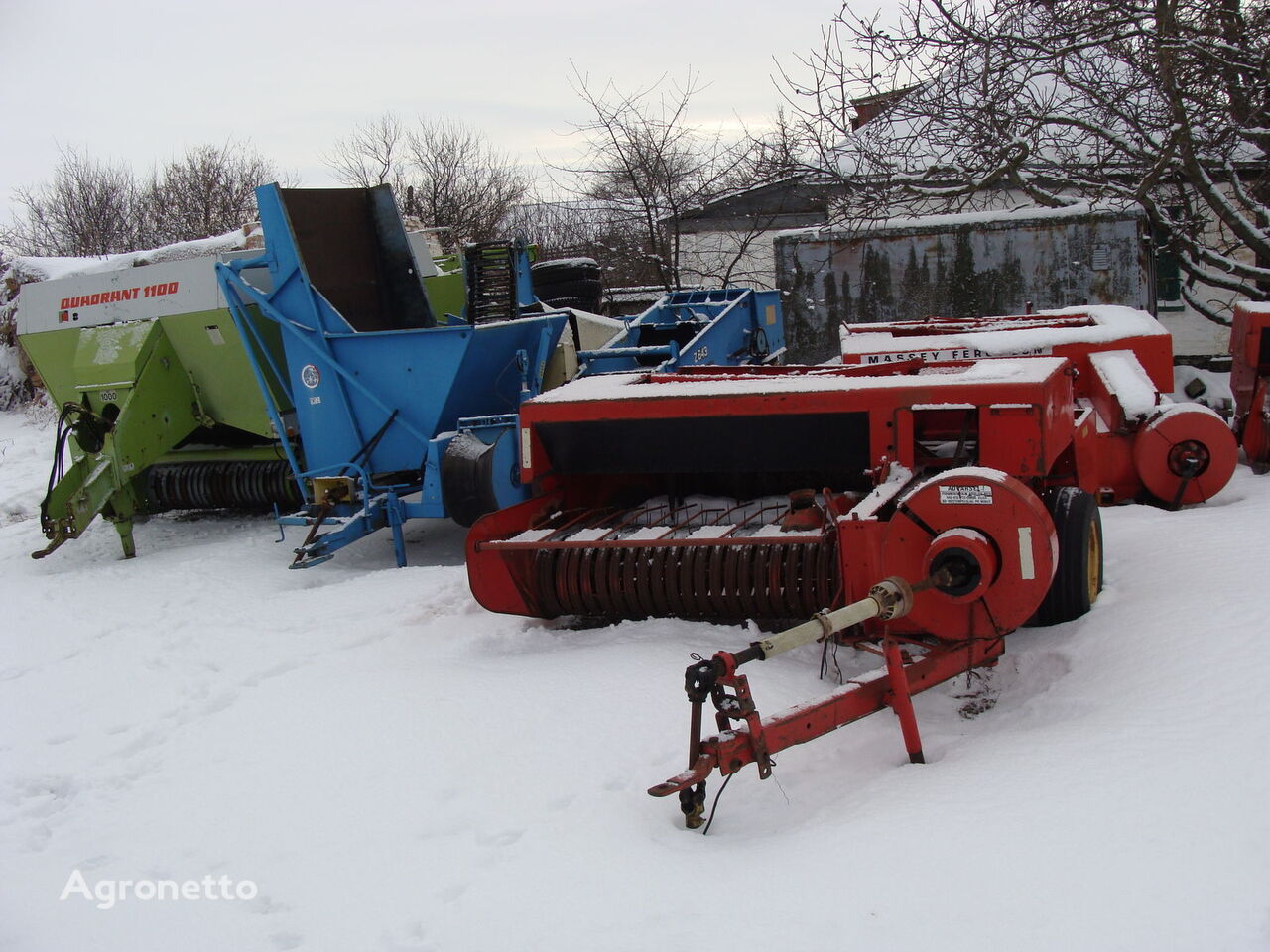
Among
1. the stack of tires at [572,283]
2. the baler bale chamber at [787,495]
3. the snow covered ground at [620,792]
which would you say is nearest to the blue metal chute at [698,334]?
the stack of tires at [572,283]

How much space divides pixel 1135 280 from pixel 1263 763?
7.63 meters

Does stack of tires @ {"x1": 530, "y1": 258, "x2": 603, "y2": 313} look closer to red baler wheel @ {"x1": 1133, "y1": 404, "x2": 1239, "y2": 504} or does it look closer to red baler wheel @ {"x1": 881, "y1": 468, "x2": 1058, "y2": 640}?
red baler wheel @ {"x1": 1133, "y1": 404, "x2": 1239, "y2": 504}

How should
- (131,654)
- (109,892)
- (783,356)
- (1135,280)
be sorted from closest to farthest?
(109,892)
(131,654)
(1135,280)
(783,356)

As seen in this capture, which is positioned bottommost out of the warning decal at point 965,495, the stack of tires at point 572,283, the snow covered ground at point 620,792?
the snow covered ground at point 620,792

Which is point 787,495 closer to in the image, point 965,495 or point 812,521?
point 812,521

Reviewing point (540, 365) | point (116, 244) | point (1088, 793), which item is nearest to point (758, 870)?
point (1088, 793)

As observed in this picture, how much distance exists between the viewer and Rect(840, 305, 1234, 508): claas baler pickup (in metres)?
5.41

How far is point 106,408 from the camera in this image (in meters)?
7.50

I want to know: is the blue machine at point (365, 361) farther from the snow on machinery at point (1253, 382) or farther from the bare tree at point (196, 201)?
the bare tree at point (196, 201)

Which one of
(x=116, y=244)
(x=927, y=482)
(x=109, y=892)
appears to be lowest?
(x=109, y=892)

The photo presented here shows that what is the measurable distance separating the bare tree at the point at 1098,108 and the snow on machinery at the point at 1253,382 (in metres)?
2.29

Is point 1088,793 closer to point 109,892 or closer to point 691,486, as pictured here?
point 109,892

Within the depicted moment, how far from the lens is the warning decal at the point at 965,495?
3.44m

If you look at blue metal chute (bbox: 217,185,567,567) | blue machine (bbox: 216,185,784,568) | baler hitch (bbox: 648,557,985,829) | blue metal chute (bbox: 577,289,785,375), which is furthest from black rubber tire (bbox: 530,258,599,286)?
baler hitch (bbox: 648,557,985,829)
